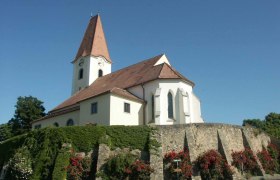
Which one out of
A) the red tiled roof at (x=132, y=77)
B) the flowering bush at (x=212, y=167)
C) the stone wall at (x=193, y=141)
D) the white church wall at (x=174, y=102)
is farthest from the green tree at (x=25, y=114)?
the flowering bush at (x=212, y=167)

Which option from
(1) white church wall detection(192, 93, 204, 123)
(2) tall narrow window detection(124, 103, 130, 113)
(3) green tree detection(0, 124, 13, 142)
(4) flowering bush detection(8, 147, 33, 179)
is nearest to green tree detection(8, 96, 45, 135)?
(3) green tree detection(0, 124, 13, 142)

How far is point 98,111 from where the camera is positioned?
33.2 m

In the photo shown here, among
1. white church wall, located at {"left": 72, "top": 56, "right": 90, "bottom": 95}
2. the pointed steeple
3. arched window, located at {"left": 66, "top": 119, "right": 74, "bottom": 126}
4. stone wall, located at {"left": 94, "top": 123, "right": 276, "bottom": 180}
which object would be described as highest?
the pointed steeple

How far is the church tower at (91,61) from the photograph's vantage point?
49906 mm

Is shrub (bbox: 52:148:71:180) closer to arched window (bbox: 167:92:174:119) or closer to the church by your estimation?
the church

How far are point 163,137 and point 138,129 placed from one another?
2261 mm

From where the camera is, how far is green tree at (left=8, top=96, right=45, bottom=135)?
5053 centimetres

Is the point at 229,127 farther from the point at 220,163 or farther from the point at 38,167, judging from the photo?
the point at 38,167

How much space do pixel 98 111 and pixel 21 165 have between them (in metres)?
10.1

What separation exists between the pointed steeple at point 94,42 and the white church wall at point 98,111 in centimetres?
1743

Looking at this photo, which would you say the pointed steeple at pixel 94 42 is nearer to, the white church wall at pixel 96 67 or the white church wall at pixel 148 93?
the white church wall at pixel 96 67

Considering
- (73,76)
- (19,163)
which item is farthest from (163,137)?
(73,76)

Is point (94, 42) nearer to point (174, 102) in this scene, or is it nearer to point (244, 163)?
point (174, 102)

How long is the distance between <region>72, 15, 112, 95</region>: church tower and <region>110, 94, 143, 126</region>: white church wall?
1626 centimetres
